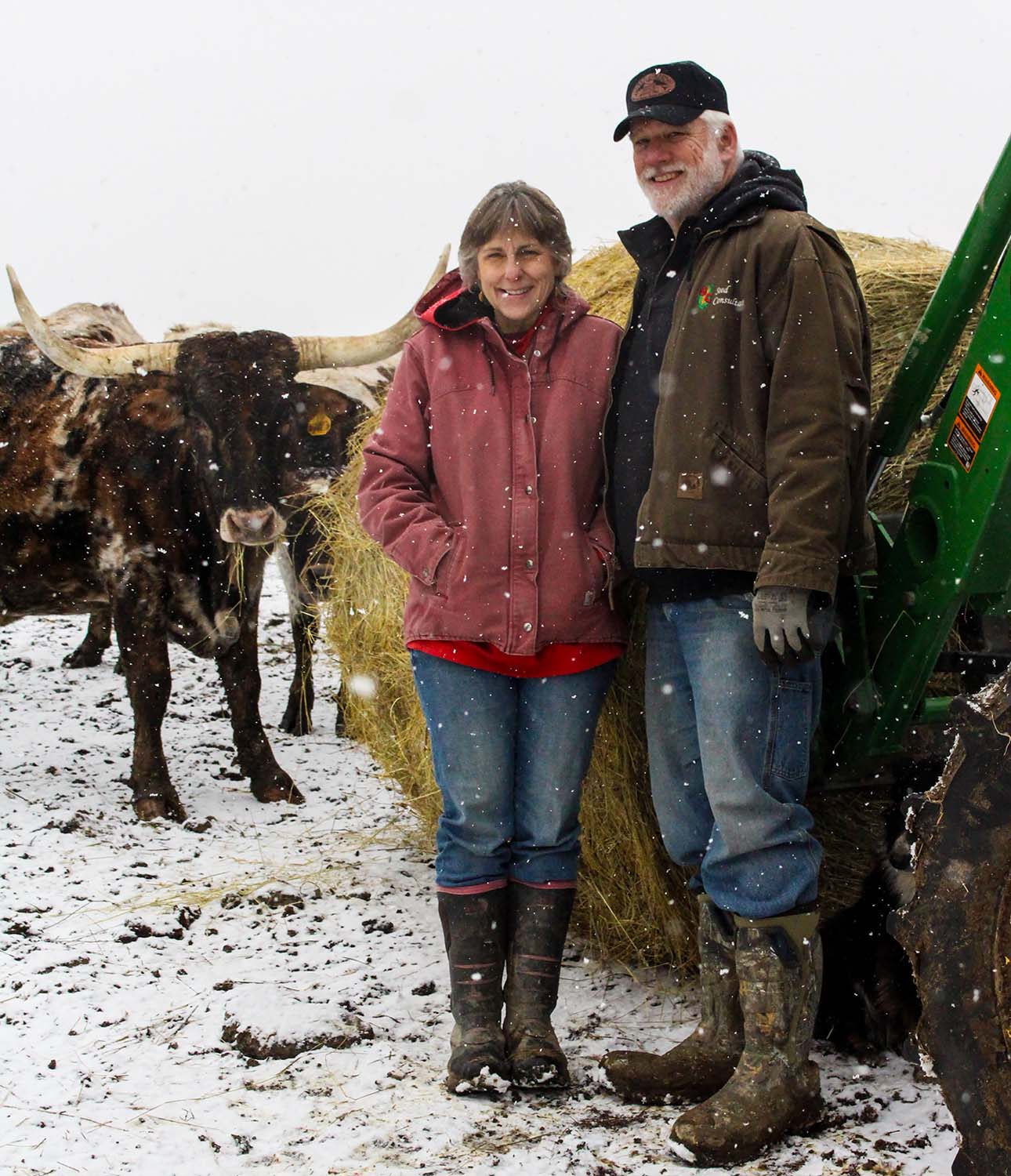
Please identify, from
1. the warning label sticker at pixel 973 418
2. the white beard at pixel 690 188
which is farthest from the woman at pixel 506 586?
the warning label sticker at pixel 973 418

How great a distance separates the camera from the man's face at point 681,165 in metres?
2.71

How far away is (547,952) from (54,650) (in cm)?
612

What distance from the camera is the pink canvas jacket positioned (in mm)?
2818

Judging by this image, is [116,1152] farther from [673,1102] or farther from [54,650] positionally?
[54,650]

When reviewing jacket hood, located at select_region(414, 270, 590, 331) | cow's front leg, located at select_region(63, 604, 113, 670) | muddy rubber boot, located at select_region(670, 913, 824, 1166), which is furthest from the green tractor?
cow's front leg, located at select_region(63, 604, 113, 670)

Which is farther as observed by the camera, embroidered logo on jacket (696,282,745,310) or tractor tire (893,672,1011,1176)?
embroidered logo on jacket (696,282,745,310)

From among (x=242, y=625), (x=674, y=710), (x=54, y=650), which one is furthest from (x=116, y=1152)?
(x=54, y=650)

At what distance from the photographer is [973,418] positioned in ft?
7.86

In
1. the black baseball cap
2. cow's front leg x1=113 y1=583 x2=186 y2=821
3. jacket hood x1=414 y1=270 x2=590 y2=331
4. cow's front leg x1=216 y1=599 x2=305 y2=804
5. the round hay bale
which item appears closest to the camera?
the black baseball cap

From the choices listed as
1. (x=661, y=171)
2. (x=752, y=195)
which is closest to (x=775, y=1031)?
(x=752, y=195)

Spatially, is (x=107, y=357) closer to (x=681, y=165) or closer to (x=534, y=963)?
(x=681, y=165)

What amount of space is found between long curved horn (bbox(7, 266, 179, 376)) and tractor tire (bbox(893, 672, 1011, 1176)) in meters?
4.42

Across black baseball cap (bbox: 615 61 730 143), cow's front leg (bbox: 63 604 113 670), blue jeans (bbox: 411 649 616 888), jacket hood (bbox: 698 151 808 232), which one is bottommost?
cow's front leg (bbox: 63 604 113 670)

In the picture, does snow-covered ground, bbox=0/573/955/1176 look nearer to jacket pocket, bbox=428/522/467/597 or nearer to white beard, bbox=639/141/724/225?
jacket pocket, bbox=428/522/467/597
